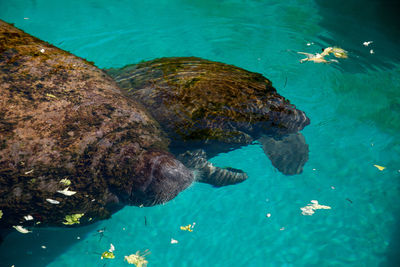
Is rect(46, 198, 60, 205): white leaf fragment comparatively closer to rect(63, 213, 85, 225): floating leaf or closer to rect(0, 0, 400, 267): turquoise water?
rect(63, 213, 85, 225): floating leaf

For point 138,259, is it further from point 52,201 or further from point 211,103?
point 211,103

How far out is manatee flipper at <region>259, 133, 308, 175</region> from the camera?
16.8 ft

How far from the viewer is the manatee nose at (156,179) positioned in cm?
380

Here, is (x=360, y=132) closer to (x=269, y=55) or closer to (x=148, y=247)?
(x=269, y=55)

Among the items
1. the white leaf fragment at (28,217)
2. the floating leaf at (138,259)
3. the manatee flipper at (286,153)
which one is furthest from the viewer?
the manatee flipper at (286,153)

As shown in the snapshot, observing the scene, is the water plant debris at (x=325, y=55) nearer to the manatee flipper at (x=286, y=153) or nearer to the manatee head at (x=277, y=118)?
the manatee head at (x=277, y=118)

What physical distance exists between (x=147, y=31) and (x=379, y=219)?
7.19m

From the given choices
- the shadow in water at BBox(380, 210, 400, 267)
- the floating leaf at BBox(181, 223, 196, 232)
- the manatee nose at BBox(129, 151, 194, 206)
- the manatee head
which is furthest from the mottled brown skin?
the shadow in water at BBox(380, 210, 400, 267)

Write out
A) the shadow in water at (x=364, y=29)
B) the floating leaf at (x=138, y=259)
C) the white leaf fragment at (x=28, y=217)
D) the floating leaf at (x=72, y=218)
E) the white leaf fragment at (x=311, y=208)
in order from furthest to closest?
the shadow in water at (x=364, y=29) → the white leaf fragment at (x=311, y=208) → the floating leaf at (x=138, y=259) → the floating leaf at (x=72, y=218) → the white leaf fragment at (x=28, y=217)

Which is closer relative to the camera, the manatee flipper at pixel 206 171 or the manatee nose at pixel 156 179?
the manatee nose at pixel 156 179

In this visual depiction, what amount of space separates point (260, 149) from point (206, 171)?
1302 millimetres

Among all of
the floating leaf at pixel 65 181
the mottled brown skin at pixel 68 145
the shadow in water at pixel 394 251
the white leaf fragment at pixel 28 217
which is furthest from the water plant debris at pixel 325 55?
the white leaf fragment at pixel 28 217

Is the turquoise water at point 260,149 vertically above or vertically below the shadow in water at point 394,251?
above

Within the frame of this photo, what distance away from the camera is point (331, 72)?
6785mm
